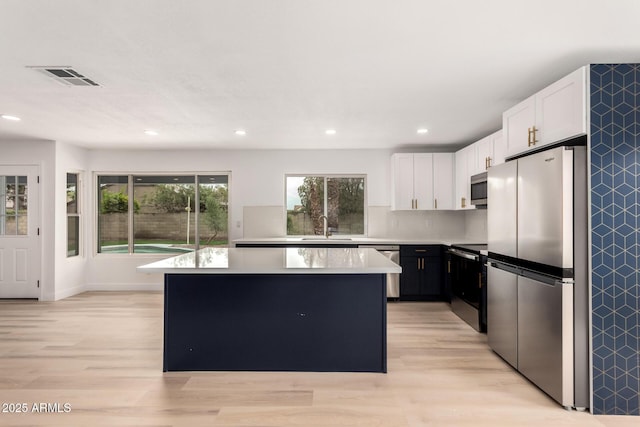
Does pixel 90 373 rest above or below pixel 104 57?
below

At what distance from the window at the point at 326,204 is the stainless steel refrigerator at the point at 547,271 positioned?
130 inches

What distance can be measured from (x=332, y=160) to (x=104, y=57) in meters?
4.10

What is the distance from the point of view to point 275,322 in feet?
10.1

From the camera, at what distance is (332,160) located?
251 inches

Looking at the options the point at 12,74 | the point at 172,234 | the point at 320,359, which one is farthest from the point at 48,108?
the point at 320,359

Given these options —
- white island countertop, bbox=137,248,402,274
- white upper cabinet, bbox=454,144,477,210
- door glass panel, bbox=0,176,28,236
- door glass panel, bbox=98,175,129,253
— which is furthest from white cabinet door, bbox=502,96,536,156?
door glass panel, bbox=0,176,28,236

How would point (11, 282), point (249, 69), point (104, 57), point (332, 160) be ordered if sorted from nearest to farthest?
1. point (104, 57)
2. point (249, 69)
3. point (11, 282)
4. point (332, 160)

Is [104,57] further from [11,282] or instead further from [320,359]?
[11,282]

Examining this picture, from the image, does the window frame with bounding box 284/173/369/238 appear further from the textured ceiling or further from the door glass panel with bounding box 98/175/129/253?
the door glass panel with bounding box 98/175/129/253

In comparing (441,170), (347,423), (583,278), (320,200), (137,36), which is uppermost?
A: (137,36)

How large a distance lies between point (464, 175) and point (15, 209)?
6538mm

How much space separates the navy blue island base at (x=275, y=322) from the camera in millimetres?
3084

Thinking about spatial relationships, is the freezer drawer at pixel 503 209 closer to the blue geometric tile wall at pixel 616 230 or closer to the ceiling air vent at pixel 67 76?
the blue geometric tile wall at pixel 616 230

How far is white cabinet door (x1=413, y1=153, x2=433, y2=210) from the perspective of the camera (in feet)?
19.3
